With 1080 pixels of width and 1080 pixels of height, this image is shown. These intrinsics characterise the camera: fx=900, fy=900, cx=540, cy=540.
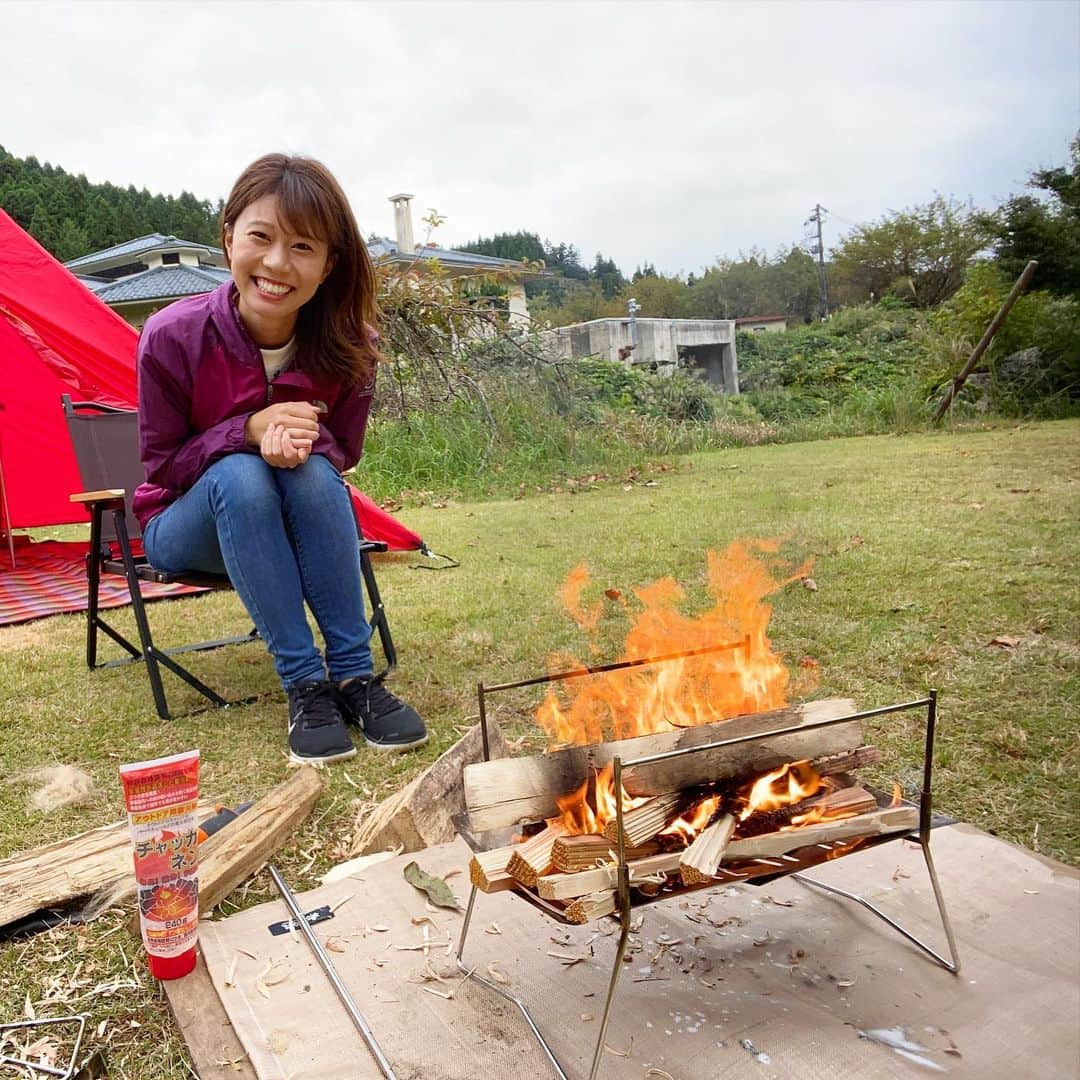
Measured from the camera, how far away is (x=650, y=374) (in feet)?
39.9

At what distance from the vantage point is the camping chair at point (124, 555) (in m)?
2.65

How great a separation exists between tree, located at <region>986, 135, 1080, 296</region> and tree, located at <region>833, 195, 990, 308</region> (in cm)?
1316

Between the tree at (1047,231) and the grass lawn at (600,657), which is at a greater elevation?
the tree at (1047,231)

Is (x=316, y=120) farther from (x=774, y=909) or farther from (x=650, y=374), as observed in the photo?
(x=650, y=374)

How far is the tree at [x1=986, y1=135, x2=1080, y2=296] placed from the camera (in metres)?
10.7

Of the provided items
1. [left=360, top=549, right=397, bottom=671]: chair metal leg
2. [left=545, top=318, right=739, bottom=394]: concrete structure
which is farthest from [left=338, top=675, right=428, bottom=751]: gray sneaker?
[left=545, top=318, right=739, bottom=394]: concrete structure

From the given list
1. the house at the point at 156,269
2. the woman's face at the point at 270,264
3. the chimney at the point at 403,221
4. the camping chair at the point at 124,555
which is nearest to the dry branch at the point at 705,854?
the camping chair at the point at 124,555

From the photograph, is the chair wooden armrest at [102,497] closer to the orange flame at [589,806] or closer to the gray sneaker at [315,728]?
the gray sneaker at [315,728]

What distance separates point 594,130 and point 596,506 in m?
10.8

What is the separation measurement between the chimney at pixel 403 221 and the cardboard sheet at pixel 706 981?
66.1 feet

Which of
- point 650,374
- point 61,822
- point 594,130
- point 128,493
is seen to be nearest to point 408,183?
point 594,130

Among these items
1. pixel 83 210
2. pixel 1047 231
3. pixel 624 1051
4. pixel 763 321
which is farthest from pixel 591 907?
pixel 763 321

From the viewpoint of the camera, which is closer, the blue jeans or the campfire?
the campfire

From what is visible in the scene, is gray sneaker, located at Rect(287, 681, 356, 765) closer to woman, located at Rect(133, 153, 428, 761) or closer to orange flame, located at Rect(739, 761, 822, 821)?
woman, located at Rect(133, 153, 428, 761)
